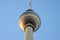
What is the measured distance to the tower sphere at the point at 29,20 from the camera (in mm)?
48487

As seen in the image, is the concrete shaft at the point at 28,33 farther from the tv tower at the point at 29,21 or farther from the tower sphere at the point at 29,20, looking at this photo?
the tower sphere at the point at 29,20

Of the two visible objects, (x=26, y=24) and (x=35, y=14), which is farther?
(x=35, y=14)

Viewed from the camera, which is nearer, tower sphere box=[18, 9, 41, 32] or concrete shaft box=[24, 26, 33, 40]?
concrete shaft box=[24, 26, 33, 40]

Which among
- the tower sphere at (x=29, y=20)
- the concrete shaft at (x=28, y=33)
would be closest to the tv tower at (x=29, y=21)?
the tower sphere at (x=29, y=20)

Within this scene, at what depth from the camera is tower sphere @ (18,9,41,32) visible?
159 feet

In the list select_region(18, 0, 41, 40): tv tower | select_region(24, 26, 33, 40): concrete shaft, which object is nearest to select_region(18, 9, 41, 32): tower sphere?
select_region(18, 0, 41, 40): tv tower

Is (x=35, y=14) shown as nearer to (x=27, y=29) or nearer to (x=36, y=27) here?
(x=36, y=27)

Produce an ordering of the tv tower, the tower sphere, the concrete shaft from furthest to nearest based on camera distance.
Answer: the tower sphere < the tv tower < the concrete shaft

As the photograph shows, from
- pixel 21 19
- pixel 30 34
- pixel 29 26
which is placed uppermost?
pixel 21 19

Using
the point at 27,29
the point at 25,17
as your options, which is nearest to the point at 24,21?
the point at 25,17

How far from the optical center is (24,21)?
49.7 meters

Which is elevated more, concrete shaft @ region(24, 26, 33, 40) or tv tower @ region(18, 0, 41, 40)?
tv tower @ region(18, 0, 41, 40)

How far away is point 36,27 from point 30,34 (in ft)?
23.3

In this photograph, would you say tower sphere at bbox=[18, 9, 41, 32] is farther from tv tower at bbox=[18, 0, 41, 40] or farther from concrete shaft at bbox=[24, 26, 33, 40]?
concrete shaft at bbox=[24, 26, 33, 40]
